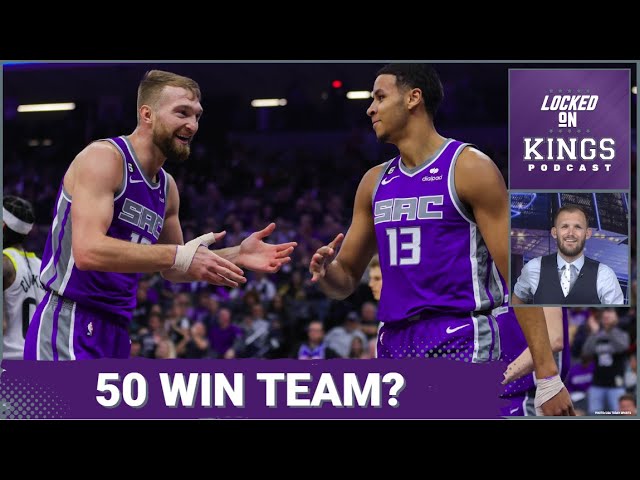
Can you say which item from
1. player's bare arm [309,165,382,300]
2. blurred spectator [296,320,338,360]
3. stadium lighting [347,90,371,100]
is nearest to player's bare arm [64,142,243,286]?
player's bare arm [309,165,382,300]

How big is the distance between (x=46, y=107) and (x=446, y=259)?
436cm

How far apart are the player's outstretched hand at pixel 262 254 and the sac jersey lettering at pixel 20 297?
62.7 inches

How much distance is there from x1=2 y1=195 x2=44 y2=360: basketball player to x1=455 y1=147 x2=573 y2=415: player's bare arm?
2929 mm

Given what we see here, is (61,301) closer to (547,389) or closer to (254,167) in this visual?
(547,389)

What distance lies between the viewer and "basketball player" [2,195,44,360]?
7.02 m

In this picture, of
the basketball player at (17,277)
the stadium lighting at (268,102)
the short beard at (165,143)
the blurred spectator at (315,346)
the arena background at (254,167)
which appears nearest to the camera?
the short beard at (165,143)

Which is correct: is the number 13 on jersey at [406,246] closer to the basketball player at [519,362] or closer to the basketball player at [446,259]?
the basketball player at [446,259]

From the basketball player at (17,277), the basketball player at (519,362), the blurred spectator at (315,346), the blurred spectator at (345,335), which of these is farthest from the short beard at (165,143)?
the blurred spectator at (345,335)

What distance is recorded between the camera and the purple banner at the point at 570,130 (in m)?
6.33

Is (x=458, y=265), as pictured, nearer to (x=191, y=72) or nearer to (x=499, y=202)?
(x=499, y=202)

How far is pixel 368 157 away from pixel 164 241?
324 centimetres

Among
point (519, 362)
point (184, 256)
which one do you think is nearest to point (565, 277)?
point (519, 362)

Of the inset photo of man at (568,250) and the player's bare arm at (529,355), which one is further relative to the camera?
the player's bare arm at (529,355)

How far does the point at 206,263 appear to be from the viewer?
6172 mm
